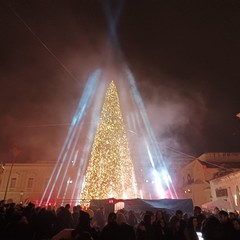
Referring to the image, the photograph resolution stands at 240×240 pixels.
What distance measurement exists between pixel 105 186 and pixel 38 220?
9696 mm

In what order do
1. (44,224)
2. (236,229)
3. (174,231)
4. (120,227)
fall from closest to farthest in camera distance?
(120,227)
(236,229)
(174,231)
(44,224)

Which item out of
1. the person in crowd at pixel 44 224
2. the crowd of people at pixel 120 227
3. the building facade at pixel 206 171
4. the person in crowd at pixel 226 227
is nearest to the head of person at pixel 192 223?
the crowd of people at pixel 120 227

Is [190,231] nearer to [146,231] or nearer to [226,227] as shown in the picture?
[226,227]

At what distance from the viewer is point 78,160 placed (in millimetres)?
53188

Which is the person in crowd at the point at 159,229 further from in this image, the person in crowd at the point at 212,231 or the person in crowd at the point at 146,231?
the person in crowd at the point at 212,231

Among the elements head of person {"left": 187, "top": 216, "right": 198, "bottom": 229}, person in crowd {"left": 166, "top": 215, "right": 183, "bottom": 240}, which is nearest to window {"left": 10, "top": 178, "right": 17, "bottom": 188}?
person in crowd {"left": 166, "top": 215, "right": 183, "bottom": 240}

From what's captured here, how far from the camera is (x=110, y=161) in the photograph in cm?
1856

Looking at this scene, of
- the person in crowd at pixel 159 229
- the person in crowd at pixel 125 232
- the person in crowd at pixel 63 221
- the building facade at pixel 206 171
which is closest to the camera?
the person in crowd at pixel 125 232

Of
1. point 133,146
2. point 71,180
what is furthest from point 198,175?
point 71,180

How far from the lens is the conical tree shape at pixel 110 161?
1798cm

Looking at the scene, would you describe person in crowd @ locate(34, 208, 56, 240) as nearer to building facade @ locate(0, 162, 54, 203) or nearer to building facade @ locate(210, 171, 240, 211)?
building facade @ locate(210, 171, 240, 211)

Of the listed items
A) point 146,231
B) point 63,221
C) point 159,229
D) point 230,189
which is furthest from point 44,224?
point 230,189

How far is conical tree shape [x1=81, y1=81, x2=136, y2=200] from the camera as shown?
1798 centimetres

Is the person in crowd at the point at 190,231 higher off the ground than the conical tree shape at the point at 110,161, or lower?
lower
